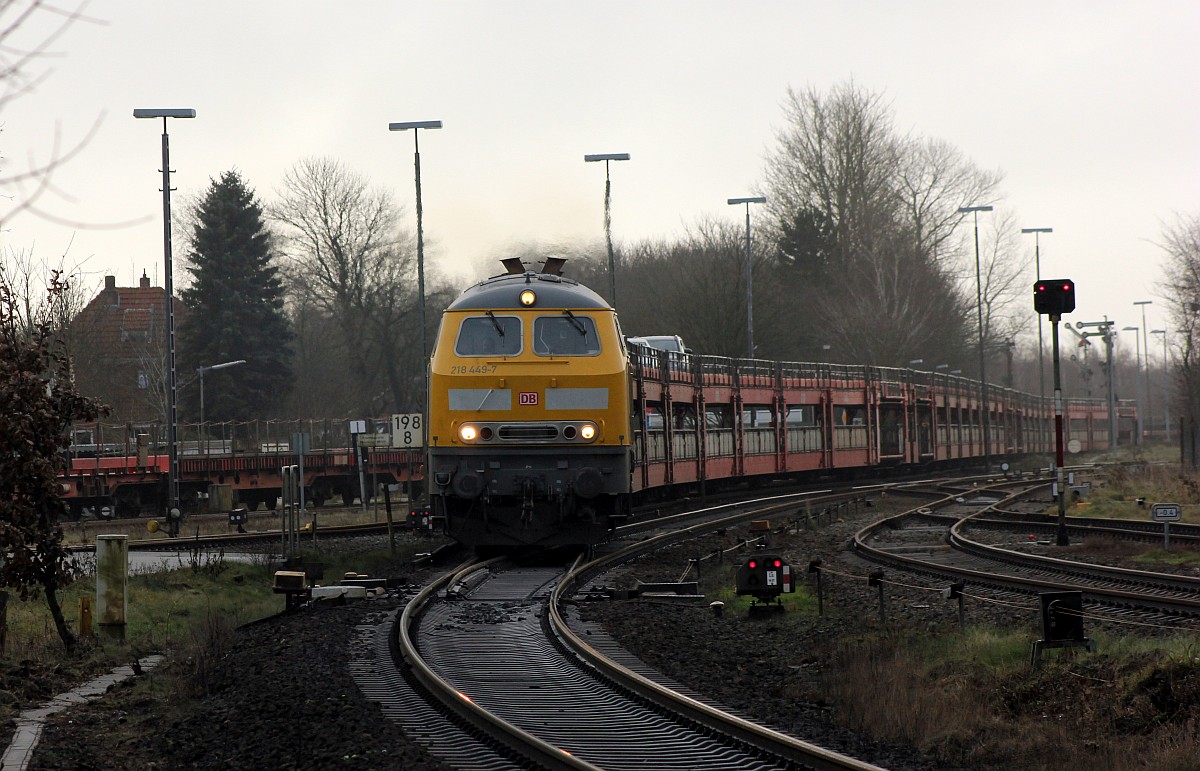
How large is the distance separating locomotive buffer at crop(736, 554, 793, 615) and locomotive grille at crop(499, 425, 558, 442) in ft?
13.3

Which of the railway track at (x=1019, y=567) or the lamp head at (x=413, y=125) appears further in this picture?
the lamp head at (x=413, y=125)

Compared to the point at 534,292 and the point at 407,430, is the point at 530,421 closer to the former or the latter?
the point at 534,292

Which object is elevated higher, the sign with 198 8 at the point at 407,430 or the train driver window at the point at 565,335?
the train driver window at the point at 565,335

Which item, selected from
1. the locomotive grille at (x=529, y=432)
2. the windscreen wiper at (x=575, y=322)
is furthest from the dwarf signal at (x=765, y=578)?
the windscreen wiper at (x=575, y=322)

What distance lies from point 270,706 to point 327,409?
5961cm

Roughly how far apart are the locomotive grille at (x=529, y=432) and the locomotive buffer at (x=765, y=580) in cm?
404

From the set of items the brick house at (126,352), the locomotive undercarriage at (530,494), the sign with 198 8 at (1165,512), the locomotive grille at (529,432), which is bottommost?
the sign with 198 8 at (1165,512)

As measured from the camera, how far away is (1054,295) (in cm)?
1925

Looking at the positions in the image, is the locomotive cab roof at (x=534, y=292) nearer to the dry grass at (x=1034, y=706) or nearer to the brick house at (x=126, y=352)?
the dry grass at (x=1034, y=706)

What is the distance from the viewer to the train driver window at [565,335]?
54.7ft

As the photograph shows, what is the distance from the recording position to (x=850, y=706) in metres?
8.52

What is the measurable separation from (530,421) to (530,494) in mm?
959

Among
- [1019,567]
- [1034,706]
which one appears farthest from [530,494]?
[1034,706]

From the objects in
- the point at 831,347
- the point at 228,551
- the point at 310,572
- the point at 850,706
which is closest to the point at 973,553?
the point at 310,572
